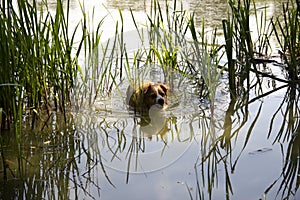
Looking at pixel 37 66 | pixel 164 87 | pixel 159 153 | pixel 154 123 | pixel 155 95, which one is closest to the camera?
pixel 159 153

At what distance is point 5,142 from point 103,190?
40.3 inches

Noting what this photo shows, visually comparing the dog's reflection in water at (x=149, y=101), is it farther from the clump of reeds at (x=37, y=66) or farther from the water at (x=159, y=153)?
the clump of reeds at (x=37, y=66)

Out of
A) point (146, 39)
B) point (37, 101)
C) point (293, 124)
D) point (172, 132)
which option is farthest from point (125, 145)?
point (146, 39)

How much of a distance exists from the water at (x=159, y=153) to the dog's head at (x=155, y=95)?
115 mm

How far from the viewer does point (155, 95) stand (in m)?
4.94

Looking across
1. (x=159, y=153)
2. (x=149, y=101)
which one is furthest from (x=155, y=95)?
(x=159, y=153)

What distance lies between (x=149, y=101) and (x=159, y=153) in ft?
4.38

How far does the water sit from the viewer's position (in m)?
3.09

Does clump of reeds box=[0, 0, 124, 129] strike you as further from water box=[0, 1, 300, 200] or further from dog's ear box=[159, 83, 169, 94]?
dog's ear box=[159, 83, 169, 94]

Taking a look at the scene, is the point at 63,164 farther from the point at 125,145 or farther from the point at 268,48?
the point at 268,48

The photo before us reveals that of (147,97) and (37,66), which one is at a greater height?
(37,66)

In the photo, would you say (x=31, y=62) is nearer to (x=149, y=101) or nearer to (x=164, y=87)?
(x=149, y=101)

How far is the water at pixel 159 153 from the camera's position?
3.09 meters

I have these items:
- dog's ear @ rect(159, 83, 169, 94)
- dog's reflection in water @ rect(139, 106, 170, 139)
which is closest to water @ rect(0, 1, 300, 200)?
dog's reflection in water @ rect(139, 106, 170, 139)
